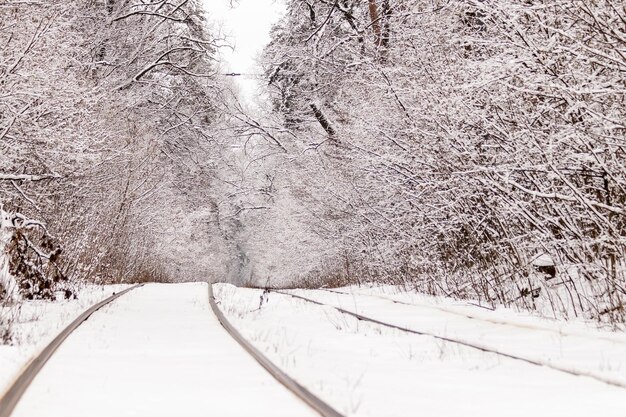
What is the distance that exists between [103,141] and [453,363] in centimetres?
1332

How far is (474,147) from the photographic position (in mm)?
9711

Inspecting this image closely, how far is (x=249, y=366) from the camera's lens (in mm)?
5016

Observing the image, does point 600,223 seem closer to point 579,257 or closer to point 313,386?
point 579,257

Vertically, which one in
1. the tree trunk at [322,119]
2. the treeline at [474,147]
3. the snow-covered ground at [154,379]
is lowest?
the snow-covered ground at [154,379]

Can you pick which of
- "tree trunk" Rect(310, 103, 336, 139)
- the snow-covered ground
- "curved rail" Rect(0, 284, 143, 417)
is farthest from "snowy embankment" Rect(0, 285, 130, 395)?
"tree trunk" Rect(310, 103, 336, 139)

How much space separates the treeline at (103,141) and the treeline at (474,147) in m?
4.72

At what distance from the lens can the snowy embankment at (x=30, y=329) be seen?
5.05m

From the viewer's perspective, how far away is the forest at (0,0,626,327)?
24.8 feet

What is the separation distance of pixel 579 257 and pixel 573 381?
142 inches

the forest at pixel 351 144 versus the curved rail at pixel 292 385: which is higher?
the forest at pixel 351 144

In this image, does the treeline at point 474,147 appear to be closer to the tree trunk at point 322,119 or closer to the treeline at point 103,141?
the tree trunk at point 322,119

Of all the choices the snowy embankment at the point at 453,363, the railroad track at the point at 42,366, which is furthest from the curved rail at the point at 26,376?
the snowy embankment at the point at 453,363

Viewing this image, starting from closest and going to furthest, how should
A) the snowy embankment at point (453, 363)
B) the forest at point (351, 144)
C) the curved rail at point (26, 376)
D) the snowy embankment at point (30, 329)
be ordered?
the curved rail at point (26, 376), the snowy embankment at point (453, 363), the snowy embankment at point (30, 329), the forest at point (351, 144)

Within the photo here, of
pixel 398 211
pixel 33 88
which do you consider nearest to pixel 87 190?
pixel 33 88
